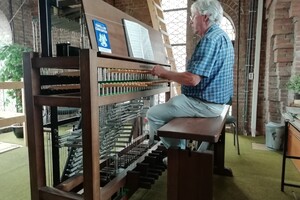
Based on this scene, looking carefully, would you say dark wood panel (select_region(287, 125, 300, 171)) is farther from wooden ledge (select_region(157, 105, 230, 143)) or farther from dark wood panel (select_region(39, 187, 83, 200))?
dark wood panel (select_region(39, 187, 83, 200))

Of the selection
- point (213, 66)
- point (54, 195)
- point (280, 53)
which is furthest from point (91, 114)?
point (280, 53)

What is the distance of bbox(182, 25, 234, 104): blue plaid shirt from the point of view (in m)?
1.48

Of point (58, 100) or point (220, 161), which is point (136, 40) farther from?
point (220, 161)

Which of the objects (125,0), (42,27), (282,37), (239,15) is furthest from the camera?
(125,0)

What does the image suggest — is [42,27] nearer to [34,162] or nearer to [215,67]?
[34,162]

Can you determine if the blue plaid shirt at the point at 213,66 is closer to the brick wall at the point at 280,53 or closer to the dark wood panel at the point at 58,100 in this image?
the dark wood panel at the point at 58,100

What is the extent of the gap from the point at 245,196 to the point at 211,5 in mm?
1536

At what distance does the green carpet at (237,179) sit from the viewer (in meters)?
1.96

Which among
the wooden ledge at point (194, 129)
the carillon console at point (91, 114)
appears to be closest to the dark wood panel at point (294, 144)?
the wooden ledge at point (194, 129)

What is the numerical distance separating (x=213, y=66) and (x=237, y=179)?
130 centimetres

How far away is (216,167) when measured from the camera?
243 cm

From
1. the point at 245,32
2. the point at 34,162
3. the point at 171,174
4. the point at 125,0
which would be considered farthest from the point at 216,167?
the point at 125,0

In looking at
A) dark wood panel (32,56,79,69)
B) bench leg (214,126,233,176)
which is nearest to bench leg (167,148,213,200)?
dark wood panel (32,56,79,69)

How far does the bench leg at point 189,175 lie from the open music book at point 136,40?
0.86 metres
